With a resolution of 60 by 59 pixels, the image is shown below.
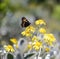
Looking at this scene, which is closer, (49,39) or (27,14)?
(49,39)

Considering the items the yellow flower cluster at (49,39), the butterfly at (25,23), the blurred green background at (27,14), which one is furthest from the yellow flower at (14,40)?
the yellow flower cluster at (49,39)

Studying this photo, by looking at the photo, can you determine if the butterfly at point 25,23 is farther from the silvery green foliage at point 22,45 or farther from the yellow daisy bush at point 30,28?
the silvery green foliage at point 22,45

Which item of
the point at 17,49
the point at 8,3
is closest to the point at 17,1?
the point at 8,3

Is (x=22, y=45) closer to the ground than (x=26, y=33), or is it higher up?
closer to the ground

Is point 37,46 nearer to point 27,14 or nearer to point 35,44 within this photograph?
point 35,44

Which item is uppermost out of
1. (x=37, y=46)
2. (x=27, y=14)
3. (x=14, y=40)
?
(x=27, y=14)

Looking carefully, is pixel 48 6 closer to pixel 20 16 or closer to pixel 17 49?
pixel 20 16

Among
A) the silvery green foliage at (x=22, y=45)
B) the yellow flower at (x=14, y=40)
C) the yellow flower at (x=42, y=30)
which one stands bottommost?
the silvery green foliage at (x=22, y=45)

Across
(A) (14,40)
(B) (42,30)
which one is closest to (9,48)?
(A) (14,40)
